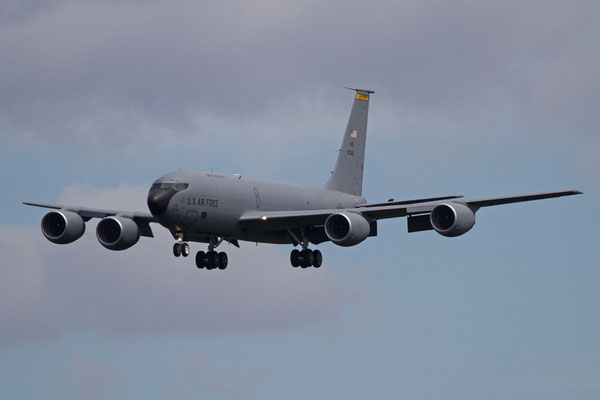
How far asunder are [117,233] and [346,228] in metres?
12.1

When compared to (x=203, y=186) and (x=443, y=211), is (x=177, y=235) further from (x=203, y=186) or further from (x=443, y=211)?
(x=443, y=211)

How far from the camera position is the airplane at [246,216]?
61594 mm

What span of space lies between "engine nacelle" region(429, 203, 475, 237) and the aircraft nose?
12405 millimetres

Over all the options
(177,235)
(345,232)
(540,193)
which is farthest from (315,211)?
(540,193)

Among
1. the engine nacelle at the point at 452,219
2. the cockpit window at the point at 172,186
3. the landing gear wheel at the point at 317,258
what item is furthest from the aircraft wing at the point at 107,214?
the engine nacelle at the point at 452,219

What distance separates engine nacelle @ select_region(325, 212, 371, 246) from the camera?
62344mm

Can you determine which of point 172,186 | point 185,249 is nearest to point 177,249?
point 185,249

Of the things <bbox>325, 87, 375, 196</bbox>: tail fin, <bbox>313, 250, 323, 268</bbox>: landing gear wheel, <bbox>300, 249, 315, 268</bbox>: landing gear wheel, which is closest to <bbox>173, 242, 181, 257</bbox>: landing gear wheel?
<bbox>300, 249, 315, 268</bbox>: landing gear wheel

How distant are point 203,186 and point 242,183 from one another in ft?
10.6

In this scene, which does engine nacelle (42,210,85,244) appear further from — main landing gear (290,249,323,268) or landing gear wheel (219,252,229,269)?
main landing gear (290,249,323,268)

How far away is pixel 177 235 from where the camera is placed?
210 ft

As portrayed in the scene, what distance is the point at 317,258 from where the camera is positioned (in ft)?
225

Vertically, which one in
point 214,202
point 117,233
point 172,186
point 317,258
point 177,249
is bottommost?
point 177,249

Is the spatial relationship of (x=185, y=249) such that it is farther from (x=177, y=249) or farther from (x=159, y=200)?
(x=159, y=200)
